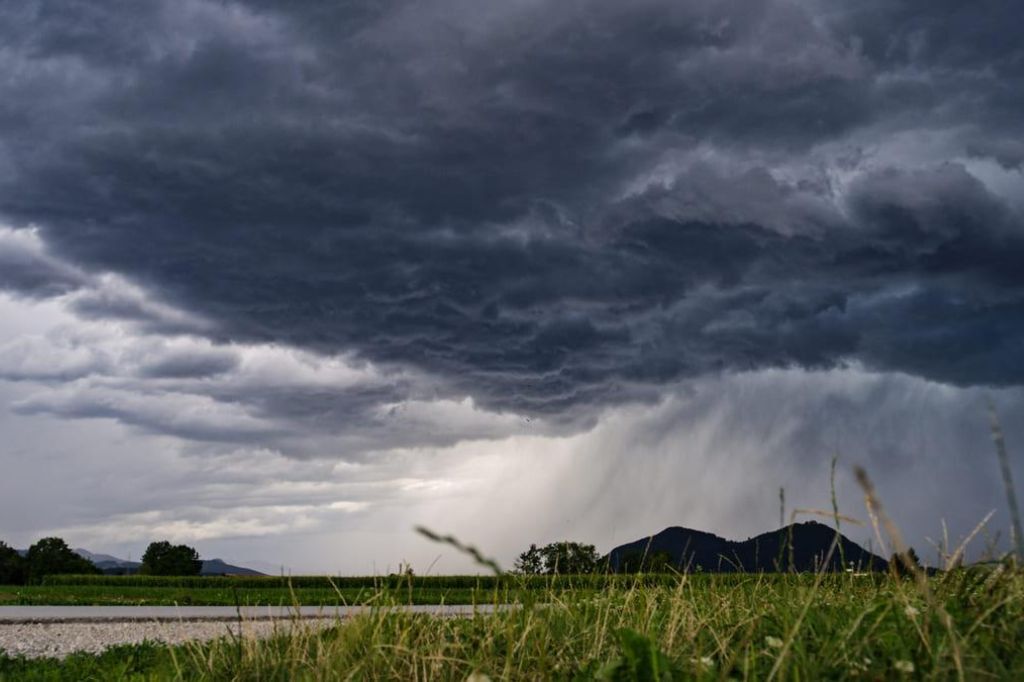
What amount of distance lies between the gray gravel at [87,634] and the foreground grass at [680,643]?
4942 mm

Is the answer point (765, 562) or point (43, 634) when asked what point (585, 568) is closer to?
point (765, 562)

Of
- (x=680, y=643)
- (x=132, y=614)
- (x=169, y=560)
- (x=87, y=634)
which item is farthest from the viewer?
(x=169, y=560)

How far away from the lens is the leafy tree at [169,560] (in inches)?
1794

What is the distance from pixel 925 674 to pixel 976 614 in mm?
1221

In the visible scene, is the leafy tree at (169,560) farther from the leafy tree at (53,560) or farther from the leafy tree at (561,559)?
the leafy tree at (561,559)

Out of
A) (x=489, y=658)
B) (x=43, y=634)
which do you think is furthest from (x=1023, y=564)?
(x=43, y=634)

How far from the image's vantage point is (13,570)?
1880 inches

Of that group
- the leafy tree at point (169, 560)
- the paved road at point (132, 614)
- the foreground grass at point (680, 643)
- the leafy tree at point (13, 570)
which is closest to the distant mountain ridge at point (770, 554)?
the foreground grass at point (680, 643)

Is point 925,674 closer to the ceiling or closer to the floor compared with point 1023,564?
closer to the floor

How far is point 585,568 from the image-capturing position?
9.33 m

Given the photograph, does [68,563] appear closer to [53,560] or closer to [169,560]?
[53,560]

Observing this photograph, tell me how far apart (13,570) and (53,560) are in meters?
2.79

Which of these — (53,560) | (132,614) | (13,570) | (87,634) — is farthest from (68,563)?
(87,634)

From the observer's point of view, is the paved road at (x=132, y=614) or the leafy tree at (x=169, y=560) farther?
the leafy tree at (x=169, y=560)
